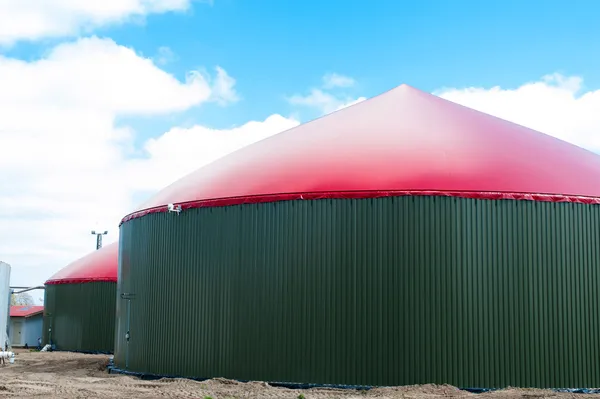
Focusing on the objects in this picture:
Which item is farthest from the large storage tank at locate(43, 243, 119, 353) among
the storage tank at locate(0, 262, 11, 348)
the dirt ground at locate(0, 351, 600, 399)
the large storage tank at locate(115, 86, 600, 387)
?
the large storage tank at locate(115, 86, 600, 387)

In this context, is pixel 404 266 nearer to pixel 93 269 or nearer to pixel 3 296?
pixel 3 296

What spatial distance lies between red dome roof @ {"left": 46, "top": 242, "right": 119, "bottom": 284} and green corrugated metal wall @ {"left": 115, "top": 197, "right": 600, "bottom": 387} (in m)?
18.5

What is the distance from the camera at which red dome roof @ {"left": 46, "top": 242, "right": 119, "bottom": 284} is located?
34.6 m

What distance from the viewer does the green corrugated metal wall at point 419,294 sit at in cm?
1581

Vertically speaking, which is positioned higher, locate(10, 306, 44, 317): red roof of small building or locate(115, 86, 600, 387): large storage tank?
locate(115, 86, 600, 387): large storage tank

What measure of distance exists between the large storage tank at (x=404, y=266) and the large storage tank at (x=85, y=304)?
16.7m

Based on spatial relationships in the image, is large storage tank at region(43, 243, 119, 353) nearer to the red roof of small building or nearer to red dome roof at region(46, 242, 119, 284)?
red dome roof at region(46, 242, 119, 284)

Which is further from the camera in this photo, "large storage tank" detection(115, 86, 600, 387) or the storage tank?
the storage tank

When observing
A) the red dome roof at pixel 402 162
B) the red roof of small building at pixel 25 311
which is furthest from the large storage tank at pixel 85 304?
the red dome roof at pixel 402 162

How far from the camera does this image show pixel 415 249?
16047 mm

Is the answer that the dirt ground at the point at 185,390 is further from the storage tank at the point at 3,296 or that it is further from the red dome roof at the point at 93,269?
the red dome roof at the point at 93,269

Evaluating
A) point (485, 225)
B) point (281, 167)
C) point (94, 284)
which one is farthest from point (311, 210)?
point (94, 284)

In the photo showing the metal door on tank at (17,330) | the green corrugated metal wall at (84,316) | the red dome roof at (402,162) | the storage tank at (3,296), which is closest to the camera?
the red dome roof at (402,162)

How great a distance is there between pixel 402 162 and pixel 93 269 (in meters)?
22.2
